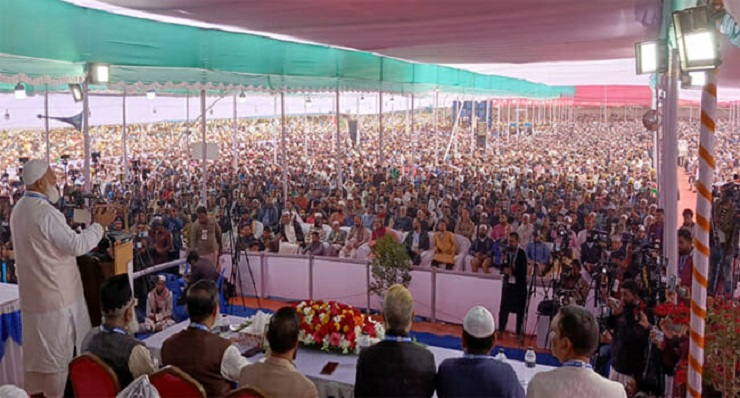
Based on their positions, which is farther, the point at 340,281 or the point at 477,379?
the point at 340,281

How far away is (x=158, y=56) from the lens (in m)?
8.82

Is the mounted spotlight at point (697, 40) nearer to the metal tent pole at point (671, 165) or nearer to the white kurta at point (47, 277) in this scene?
the metal tent pole at point (671, 165)

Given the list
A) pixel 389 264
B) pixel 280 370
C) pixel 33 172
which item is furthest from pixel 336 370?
pixel 389 264

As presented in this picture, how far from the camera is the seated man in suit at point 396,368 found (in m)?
3.67

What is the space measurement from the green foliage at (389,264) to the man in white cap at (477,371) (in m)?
5.31

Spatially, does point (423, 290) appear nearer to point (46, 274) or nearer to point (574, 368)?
point (46, 274)

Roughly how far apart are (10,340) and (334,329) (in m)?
2.80

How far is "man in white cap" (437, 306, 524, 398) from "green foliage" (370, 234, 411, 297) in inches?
209

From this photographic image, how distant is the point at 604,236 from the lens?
10.1 m

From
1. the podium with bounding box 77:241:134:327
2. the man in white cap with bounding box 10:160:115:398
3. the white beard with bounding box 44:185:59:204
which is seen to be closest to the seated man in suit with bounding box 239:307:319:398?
the man in white cap with bounding box 10:160:115:398

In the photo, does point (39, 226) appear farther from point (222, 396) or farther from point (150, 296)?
point (150, 296)

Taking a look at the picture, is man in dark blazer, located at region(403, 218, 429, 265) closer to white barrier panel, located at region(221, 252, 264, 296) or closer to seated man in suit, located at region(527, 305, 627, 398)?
white barrier panel, located at region(221, 252, 264, 296)

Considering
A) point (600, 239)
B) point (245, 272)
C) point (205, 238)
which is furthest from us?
point (245, 272)

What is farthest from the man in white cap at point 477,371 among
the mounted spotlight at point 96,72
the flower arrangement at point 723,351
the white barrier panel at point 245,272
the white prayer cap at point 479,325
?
the white barrier panel at point 245,272
